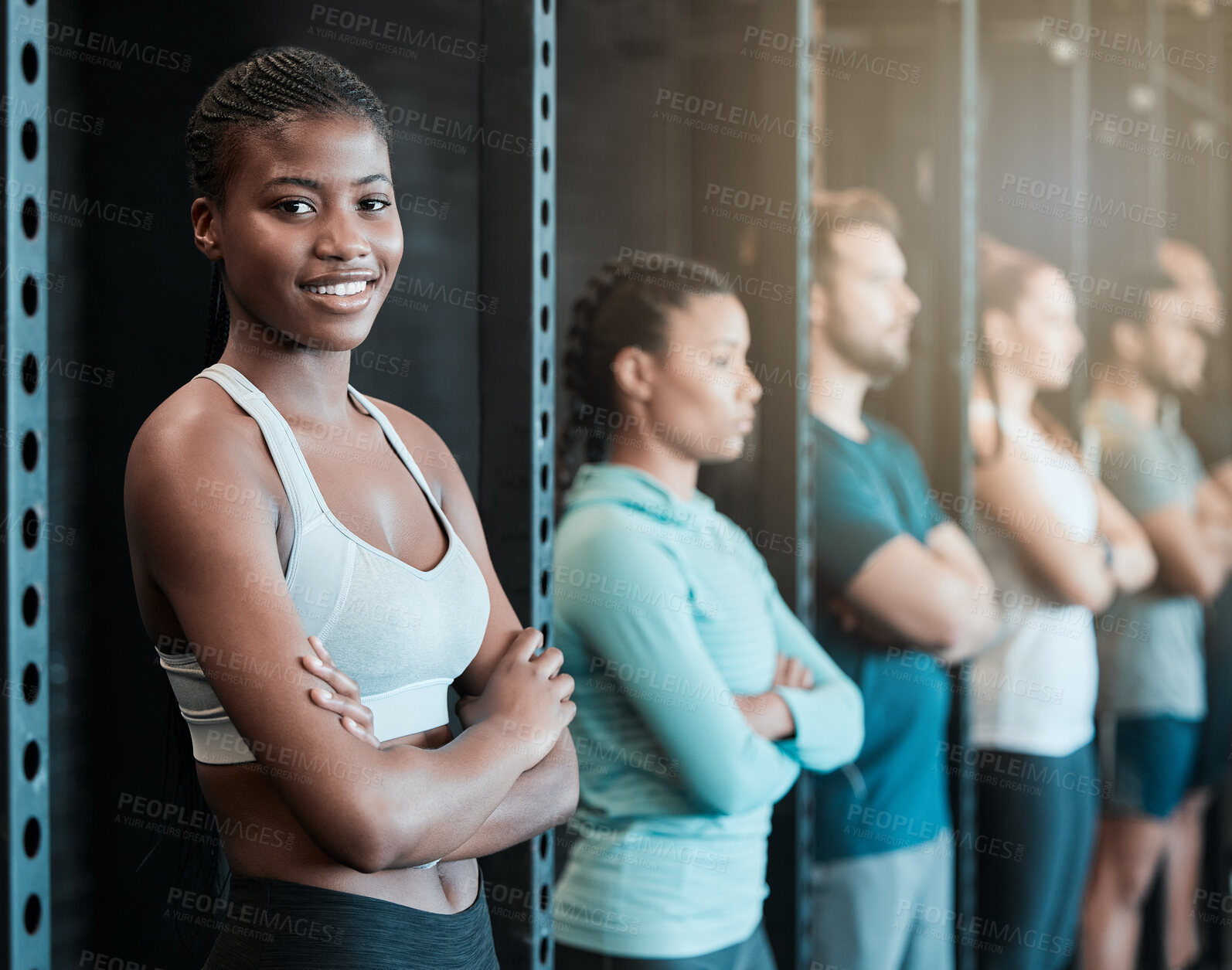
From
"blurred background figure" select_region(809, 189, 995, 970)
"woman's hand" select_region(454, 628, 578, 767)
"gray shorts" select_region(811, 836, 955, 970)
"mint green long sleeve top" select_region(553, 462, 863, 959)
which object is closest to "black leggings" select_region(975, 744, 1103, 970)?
"blurred background figure" select_region(809, 189, 995, 970)

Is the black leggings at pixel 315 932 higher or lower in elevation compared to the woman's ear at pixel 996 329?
lower

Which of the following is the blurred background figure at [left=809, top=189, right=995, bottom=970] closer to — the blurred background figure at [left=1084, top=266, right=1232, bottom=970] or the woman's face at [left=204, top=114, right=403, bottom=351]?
the blurred background figure at [left=1084, top=266, right=1232, bottom=970]

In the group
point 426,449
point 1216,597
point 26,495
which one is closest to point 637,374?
point 426,449

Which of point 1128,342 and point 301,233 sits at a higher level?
point 1128,342

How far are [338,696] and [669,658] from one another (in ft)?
2.27

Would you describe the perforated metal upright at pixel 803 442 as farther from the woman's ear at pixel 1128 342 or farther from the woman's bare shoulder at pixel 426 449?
the woman's ear at pixel 1128 342

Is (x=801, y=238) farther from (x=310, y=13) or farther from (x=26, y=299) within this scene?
(x=26, y=299)

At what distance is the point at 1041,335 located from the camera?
2.38 m

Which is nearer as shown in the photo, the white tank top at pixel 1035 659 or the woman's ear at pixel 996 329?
the white tank top at pixel 1035 659

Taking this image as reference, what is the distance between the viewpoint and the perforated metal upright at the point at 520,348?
103cm

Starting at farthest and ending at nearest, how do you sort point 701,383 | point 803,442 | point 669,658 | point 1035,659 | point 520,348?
1. point 1035,659
2. point 803,442
3. point 701,383
4. point 669,658
5. point 520,348

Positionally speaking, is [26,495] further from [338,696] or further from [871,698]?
[871,698]

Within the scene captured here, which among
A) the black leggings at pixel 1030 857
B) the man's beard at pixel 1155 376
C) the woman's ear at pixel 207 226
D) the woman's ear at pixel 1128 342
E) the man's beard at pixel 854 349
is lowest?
the black leggings at pixel 1030 857

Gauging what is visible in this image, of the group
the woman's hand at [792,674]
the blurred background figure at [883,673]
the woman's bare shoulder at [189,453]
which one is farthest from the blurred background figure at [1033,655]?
the woman's bare shoulder at [189,453]
